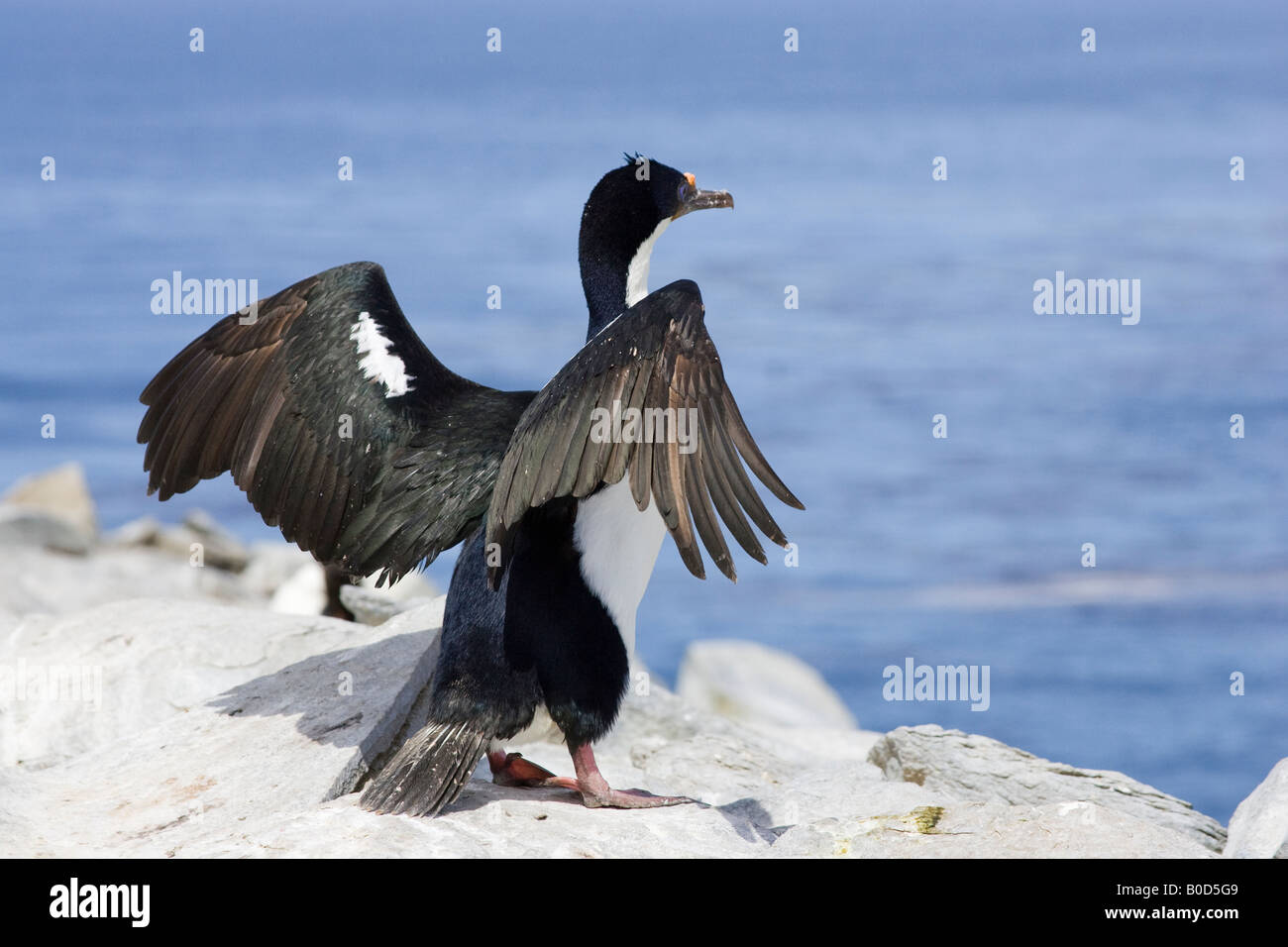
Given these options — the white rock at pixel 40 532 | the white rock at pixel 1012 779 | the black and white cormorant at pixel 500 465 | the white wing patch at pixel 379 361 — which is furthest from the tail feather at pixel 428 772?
the white rock at pixel 40 532

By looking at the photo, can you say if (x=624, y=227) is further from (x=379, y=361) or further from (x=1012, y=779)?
(x=1012, y=779)

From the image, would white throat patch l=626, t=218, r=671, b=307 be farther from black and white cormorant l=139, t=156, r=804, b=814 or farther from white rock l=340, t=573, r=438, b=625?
white rock l=340, t=573, r=438, b=625

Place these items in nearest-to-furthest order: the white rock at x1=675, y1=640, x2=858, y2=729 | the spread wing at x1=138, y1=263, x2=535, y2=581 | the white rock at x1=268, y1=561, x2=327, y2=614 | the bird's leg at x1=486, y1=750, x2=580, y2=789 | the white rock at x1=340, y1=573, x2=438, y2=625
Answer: the bird's leg at x1=486, y1=750, x2=580, y2=789 < the spread wing at x1=138, y1=263, x2=535, y2=581 < the white rock at x1=340, y1=573, x2=438, y2=625 < the white rock at x1=268, y1=561, x2=327, y2=614 < the white rock at x1=675, y1=640, x2=858, y2=729

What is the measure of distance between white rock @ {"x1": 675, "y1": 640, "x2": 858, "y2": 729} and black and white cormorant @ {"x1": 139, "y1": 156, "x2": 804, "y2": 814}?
16.1ft

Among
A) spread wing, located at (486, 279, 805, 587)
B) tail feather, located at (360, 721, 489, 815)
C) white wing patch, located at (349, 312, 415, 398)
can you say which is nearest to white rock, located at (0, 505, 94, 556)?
white wing patch, located at (349, 312, 415, 398)

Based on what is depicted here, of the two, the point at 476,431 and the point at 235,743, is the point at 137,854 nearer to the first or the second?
the point at 235,743

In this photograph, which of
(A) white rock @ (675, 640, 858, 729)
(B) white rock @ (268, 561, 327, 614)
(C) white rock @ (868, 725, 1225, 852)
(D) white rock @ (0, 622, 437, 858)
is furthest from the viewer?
(A) white rock @ (675, 640, 858, 729)

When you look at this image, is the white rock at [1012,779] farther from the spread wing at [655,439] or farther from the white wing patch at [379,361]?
the white wing patch at [379,361]

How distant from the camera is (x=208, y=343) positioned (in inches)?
278

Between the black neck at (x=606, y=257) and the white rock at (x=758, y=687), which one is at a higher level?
the black neck at (x=606, y=257)

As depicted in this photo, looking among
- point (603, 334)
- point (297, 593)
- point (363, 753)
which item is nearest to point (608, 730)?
point (363, 753)

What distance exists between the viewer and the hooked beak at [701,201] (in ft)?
22.5

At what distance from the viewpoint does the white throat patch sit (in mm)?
6652

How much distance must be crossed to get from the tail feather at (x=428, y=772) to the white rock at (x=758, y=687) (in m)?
5.47
